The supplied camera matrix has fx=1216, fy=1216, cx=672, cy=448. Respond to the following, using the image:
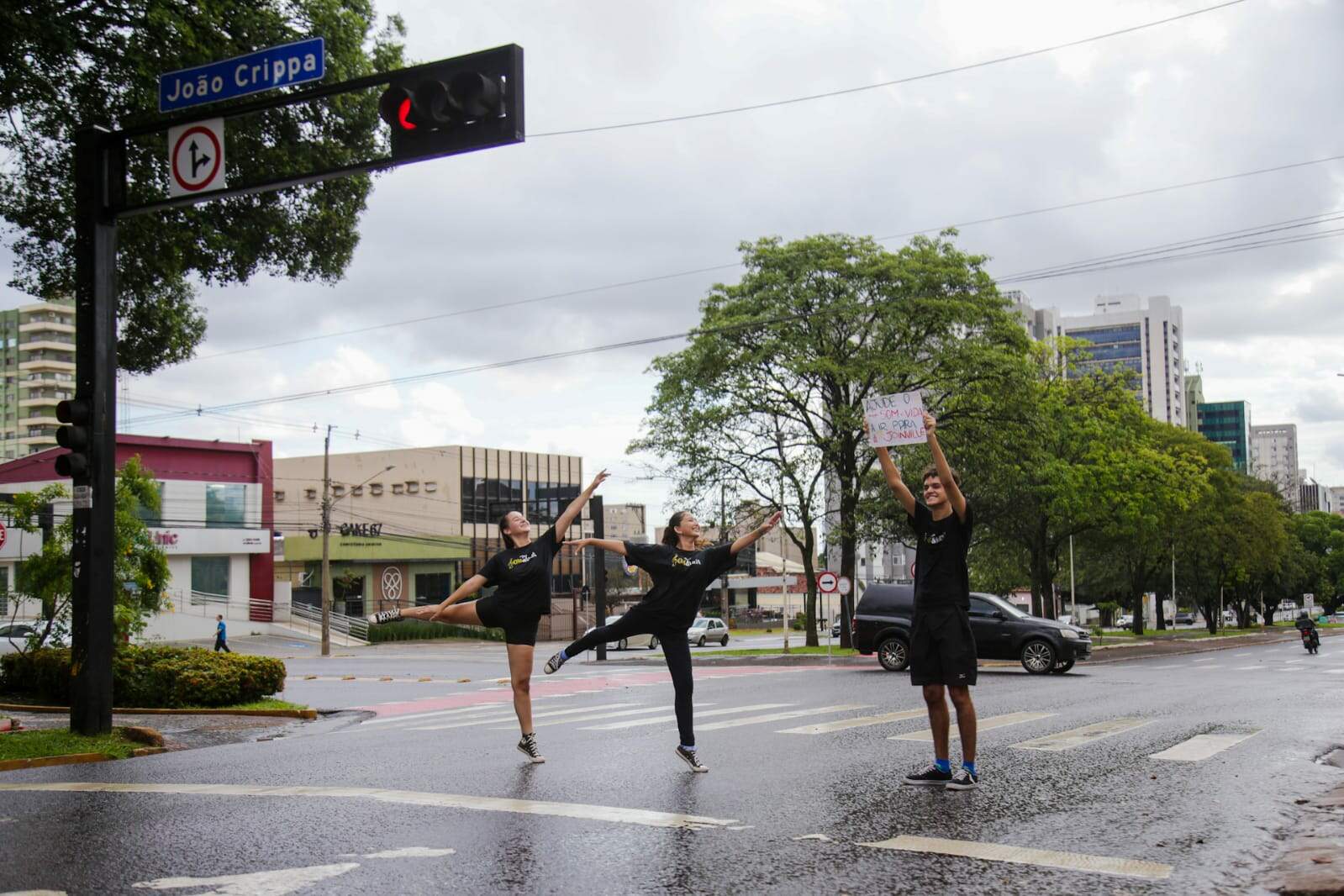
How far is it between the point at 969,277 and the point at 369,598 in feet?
150

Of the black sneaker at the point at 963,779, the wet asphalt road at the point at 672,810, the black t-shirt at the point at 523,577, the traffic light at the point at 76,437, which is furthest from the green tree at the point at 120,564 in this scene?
the black sneaker at the point at 963,779

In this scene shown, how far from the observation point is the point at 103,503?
1155 cm

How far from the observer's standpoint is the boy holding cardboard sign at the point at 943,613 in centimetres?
749

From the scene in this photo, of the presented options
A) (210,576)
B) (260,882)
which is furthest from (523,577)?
(210,576)

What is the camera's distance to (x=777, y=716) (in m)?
13.5

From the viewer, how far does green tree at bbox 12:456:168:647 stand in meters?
18.5

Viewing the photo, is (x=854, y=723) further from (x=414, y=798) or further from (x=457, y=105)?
(x=457, y=105)

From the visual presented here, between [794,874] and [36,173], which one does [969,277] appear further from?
[794,874]

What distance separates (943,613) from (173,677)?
12.4 metres

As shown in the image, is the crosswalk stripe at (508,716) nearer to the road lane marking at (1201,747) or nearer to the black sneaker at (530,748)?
the black sneaker at (530,748)

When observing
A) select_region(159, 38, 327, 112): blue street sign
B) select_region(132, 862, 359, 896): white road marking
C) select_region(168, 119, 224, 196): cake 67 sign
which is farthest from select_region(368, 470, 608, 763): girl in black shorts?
select_region(168, 119, 224, 196): cake 67 sign

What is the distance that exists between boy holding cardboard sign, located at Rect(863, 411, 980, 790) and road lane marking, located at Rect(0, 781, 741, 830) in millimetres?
1745

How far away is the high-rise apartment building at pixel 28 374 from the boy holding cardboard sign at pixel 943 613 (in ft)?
466

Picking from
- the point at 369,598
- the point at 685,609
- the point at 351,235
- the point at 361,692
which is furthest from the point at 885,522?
the point at 369,598
